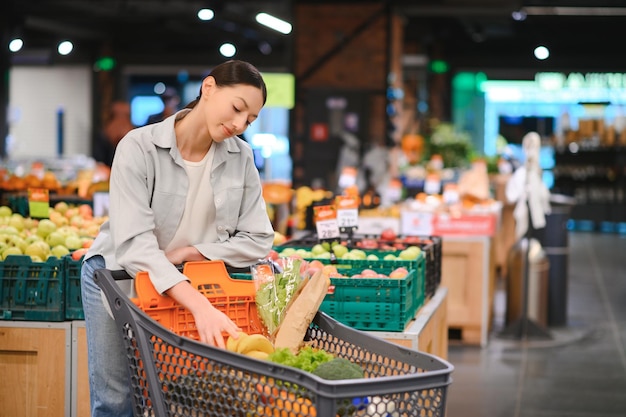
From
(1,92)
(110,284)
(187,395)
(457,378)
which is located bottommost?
(457,378)

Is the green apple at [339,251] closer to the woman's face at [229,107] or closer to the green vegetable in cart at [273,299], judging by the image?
the green vegetable in cart at [273,299]

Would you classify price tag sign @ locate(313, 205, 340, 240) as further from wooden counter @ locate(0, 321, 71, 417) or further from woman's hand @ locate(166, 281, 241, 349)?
woman's hand @ locate(166, 281, 241, 349)

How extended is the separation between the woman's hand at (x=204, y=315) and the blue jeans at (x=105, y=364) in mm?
316

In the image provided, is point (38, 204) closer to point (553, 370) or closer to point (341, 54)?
point (553, 370)

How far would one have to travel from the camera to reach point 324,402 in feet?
6.84

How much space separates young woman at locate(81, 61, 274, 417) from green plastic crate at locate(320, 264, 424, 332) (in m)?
0.93

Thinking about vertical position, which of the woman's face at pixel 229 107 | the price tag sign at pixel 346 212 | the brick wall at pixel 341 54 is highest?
the brick wall at pixel 341 54

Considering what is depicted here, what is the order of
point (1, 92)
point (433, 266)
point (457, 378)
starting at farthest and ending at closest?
1. point (1, 92)
2. point (457, 378)
3. point (433, 266)

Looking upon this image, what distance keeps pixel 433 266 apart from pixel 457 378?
1757 millimetres

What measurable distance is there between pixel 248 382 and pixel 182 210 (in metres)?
0.75

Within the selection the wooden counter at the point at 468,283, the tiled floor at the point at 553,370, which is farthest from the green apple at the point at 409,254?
the wooden counter at the point at 468,283

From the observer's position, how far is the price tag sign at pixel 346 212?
4.99 m

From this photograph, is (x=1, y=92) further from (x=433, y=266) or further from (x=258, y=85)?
(x=258, y=85)

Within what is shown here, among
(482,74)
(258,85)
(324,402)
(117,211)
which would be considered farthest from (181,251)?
(482,74)
